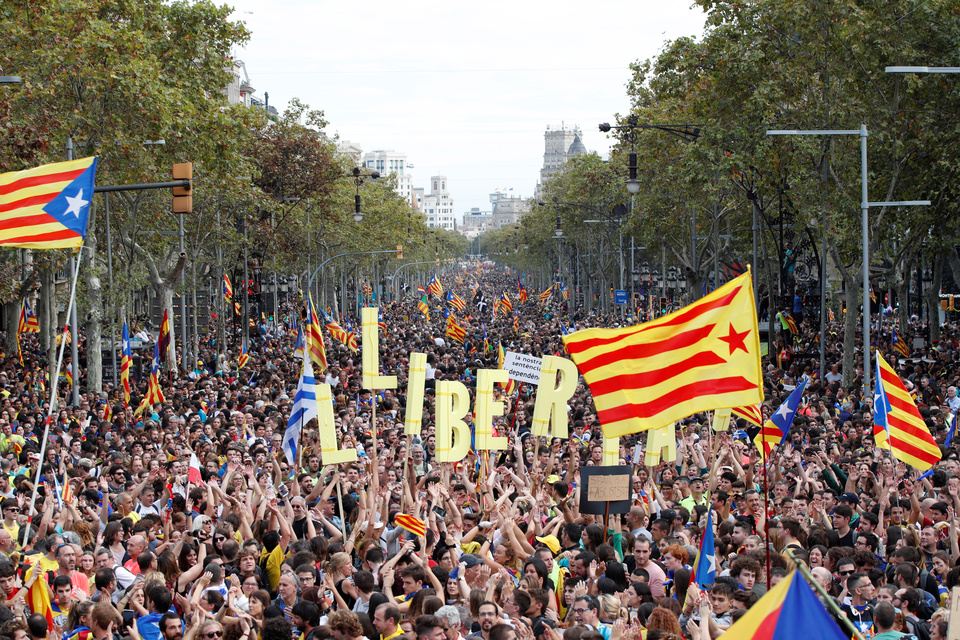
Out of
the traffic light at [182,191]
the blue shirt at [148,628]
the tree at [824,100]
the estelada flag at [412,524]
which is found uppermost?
the tree at [824,100]

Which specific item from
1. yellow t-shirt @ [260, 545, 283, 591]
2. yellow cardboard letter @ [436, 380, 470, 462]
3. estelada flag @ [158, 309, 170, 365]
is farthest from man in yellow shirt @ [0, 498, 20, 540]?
estelada flag @ [158, 309, 170, 365]

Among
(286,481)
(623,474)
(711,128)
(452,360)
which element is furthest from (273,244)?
(623,474)

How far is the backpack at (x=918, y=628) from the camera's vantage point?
23.4 ft

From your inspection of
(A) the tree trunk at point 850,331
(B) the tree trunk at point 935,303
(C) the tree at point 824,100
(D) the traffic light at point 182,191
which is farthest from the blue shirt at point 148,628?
(B) the tree trunk at point 935,303

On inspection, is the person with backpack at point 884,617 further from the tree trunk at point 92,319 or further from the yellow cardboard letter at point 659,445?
the tree trunk at point 92,319

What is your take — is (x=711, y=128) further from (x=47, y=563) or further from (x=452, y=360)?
(x=47, y=563)

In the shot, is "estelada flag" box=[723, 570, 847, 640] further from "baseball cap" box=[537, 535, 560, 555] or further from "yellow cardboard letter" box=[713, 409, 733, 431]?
"yellow cardboard letter" box=[713, 409, 733, 431]

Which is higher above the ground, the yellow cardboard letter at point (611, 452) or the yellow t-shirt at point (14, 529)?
the yellow cardboard letter at point (611, 452)

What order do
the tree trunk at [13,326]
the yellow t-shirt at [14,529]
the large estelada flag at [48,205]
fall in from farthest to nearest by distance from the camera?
the tree trunk at [13,326], the large estelada flag at [48,205], the yellow t-shirt at [14,529]

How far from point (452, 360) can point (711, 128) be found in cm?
841

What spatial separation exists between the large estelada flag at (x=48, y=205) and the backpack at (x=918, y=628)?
810 centimetres

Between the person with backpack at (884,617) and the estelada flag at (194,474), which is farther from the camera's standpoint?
the estelada flag at (194,474)

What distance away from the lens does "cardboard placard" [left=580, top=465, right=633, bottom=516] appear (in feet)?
31.6

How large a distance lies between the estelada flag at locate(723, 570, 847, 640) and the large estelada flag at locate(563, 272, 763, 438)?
400 centimetres
